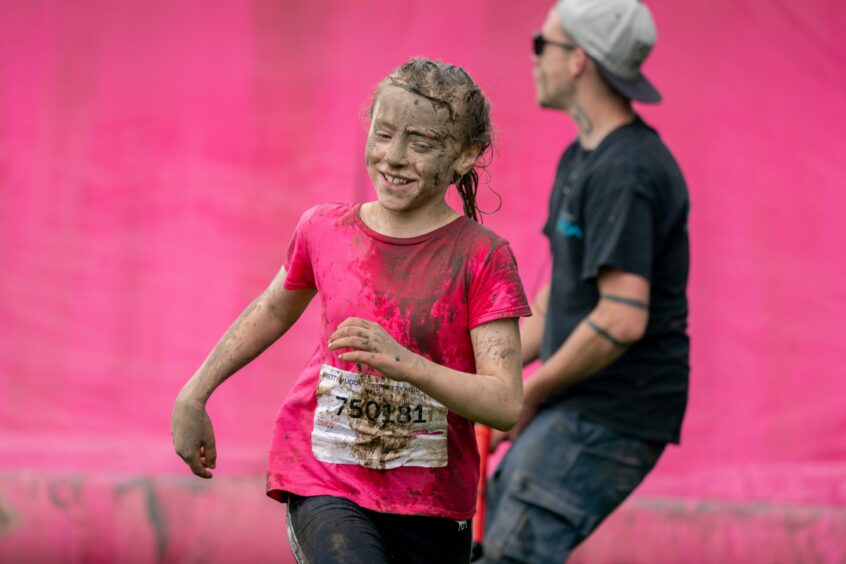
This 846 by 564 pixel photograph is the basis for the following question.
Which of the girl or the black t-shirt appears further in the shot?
the black t-shirt

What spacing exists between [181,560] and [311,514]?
243 centimetres

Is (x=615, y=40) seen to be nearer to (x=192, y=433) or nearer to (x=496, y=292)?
(x=496, y=292)

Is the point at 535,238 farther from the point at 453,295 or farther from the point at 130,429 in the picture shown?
the point at 453,295

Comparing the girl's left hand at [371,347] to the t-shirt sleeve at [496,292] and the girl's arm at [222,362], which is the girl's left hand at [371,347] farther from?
the girl's arm at [222,362]

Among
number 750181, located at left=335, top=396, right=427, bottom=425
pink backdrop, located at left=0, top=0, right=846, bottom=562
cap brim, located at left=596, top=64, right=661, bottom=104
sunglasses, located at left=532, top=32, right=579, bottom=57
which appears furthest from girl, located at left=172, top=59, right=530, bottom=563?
pink backdrop, located at left=0, top=0, right=846, bottom=562

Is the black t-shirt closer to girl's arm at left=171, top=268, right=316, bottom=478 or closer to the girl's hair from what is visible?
the girl's hair

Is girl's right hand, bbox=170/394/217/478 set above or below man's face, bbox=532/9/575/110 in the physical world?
below

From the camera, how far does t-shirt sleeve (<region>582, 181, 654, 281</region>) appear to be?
3.43m

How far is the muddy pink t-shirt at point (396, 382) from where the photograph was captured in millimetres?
2518

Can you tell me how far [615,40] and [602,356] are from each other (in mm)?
917

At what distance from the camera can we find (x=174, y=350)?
5.06 meters

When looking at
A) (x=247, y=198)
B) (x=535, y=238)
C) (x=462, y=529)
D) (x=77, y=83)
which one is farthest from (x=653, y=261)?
(x=77, y=83)

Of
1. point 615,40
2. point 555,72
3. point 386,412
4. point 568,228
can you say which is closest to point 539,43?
point 555,72

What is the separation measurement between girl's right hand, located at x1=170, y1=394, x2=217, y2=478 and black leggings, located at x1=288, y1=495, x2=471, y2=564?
19 centimetres
